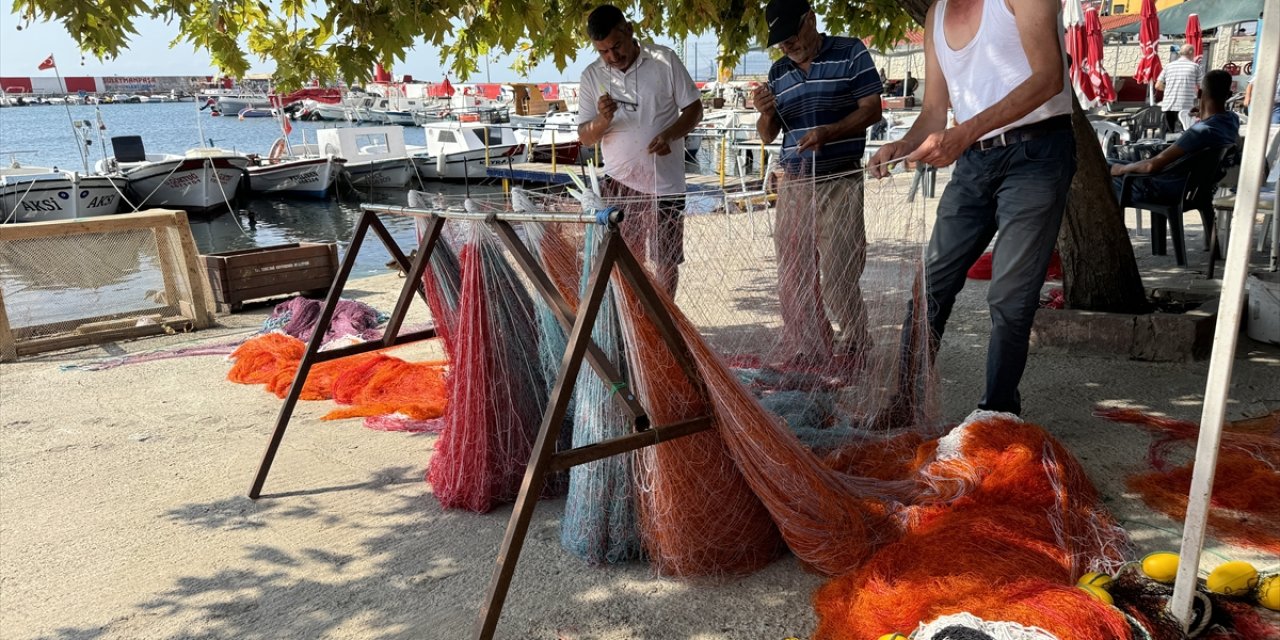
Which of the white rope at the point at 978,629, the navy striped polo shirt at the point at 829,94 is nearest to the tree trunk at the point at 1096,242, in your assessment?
the navy striped polo shirt at the point at 829,94

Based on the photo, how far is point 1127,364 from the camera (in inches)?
191

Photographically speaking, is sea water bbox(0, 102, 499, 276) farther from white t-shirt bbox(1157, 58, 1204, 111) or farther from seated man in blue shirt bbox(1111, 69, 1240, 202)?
white t-shirt bbox(1157, 58, 1204, 111)

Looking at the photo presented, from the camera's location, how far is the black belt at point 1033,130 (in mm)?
3309

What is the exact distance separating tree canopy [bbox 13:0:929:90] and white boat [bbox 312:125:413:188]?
779 inches

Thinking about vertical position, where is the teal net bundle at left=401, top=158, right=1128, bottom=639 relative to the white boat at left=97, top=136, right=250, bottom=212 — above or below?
below

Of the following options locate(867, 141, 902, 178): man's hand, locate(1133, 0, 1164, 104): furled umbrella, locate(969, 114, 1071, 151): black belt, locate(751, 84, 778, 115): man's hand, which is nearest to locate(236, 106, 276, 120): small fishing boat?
locate(1133, 0, 1164, 104): furled umbrella

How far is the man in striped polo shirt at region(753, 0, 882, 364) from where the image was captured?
4.25m

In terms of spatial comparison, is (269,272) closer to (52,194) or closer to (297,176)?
(52,194)

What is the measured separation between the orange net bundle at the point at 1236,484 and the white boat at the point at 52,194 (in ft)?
71.7

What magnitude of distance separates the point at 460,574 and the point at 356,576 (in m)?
0.40

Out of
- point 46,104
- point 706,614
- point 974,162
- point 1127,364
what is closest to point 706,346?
point 706,614

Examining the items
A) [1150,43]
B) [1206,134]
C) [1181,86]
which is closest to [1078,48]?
[1181,86]

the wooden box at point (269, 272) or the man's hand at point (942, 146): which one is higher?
the man's hand at point (942, 146)

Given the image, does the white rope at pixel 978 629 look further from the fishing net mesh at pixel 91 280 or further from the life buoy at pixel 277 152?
Answer: the life buoy at pixel 277 152
